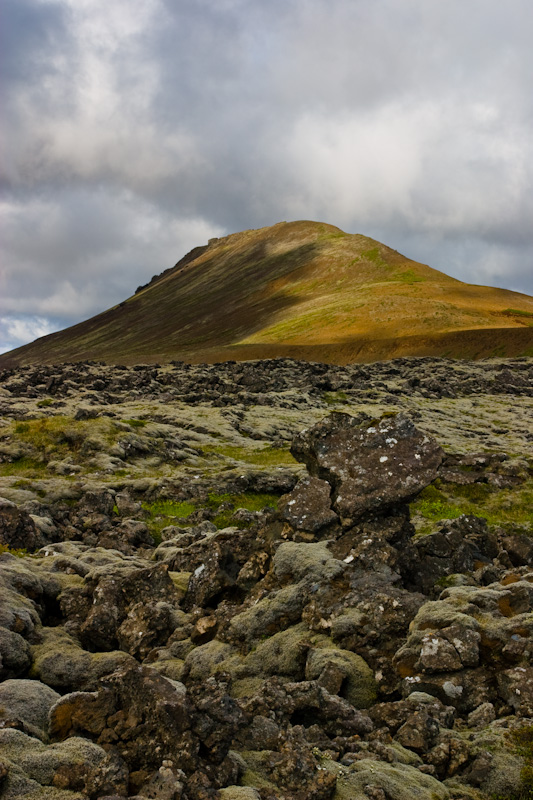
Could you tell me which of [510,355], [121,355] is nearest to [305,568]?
[510,355]

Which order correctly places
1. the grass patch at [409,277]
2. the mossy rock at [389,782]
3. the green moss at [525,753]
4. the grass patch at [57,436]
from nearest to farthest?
the mossy rock at [389,782] → the green moss at [525,753] → the grass patch at [57,436] → the grass patch at [409,277]

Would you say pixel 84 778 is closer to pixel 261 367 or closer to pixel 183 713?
A: pixel 183 713

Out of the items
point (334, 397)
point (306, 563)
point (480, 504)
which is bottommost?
point (480, 504)

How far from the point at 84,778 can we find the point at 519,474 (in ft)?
95.8

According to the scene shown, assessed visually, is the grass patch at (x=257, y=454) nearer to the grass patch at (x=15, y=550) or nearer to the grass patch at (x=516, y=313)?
the grass patch at (x=15, y=550)

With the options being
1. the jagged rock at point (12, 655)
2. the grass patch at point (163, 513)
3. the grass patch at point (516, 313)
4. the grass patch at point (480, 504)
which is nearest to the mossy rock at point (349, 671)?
the jagged rock at point (12, 655)

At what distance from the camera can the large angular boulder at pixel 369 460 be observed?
1555 cm

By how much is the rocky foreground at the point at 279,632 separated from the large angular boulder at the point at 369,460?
7 cm

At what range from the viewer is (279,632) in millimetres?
12188

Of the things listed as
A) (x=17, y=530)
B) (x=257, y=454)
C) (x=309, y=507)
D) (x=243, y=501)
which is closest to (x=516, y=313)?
(x=257, y=454)

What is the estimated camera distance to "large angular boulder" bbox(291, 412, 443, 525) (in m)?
15.6

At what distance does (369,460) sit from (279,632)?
6403mm

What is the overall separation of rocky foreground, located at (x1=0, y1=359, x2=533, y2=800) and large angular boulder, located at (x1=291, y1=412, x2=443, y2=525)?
67 mm

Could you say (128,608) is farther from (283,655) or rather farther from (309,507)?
(309,507)
